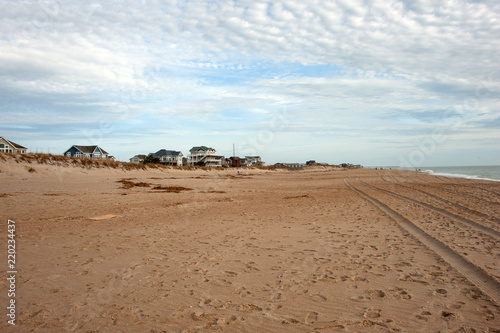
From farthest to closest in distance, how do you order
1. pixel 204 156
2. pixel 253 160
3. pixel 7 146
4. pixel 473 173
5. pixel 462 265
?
pixel 253 160 → pixel 204 156 → pixel 473 173 → pixel 7 146 → pixel 462 265

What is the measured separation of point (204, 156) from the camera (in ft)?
328

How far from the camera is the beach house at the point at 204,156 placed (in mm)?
96506

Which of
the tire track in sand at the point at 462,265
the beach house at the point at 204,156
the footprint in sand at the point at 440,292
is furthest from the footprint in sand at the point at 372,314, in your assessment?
the beach house at the point at 204,156

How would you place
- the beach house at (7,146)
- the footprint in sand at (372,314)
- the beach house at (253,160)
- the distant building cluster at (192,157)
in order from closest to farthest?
1. the footprint in sand at (372,314)
2. the beach house at (7,146)
3. the distant building cluster at (192,157)
4. the beach house at (253,160)

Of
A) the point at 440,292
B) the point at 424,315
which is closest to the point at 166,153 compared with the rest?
the point at 440,292

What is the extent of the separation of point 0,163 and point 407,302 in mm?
28724

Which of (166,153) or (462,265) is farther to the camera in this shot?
(166,153)

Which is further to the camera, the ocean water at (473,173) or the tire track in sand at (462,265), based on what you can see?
the ocean water at (473,173)

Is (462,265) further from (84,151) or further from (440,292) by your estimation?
(84,151)

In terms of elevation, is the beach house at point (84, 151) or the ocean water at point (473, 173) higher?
the beach house at point (84, 151)

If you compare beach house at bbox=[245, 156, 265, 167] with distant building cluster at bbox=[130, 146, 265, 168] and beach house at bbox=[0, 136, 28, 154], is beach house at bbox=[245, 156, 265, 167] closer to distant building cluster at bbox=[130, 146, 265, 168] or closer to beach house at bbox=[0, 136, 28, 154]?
distant building cluster at bbox=[130, 146, 265, 168]

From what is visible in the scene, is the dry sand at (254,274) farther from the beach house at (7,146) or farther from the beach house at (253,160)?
the beach house at (253,160)

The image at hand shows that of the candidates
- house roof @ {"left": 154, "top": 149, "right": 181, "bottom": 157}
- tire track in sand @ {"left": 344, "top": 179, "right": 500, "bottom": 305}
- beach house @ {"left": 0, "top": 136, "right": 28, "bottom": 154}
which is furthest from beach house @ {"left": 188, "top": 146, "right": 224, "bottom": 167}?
tire track in sand @ {"left": 344, "top": 179, "right": 500, "bottom": 305}

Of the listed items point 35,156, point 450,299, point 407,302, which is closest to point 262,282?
point 407,302
